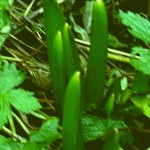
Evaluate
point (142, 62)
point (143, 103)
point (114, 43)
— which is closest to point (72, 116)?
point (142, 62)

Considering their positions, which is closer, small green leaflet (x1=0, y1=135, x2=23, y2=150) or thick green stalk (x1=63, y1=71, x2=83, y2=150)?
thick green stalk (x1=63, y1=71, x2=83, y2=150)

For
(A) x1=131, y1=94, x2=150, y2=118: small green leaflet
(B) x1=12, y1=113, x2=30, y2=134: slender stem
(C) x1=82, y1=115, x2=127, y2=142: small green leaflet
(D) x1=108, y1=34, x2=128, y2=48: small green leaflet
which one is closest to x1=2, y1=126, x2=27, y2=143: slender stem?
(B) x1=12, y1=113, x2=30, y2=134: slender stem

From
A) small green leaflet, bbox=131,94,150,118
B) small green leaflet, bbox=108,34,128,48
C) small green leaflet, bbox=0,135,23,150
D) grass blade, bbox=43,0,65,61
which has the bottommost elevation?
small green leaflet, bbox=131,94,150,118

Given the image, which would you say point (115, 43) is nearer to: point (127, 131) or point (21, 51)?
point (21, 51)

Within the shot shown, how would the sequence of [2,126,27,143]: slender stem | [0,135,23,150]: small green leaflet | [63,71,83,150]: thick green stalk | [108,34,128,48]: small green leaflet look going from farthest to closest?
[108,34,128,48]: small green leaflet, [2,126,27,143]: slender stem, [0,135,23,150]: small green leaflet, [63,71,83,150]: thick green stalk

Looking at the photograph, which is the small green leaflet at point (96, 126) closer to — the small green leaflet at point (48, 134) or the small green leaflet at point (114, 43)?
the small green leaflet at point (48, 134)

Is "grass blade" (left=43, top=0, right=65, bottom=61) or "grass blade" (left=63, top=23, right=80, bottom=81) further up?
"grass blade" (left=43, top=0, right=65, bottom=61)

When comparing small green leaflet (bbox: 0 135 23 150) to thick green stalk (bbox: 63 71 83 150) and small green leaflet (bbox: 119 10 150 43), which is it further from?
small green leaflet (bbox: 119 10 150 43)
